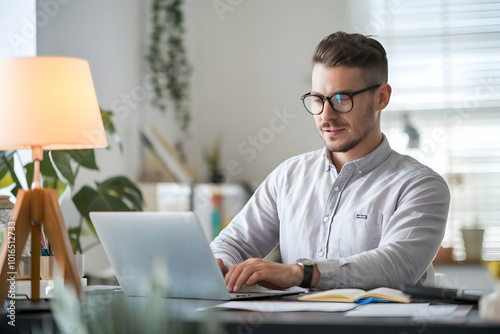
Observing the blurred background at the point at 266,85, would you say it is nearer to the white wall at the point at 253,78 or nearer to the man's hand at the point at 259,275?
the white wall at the point at 253,78

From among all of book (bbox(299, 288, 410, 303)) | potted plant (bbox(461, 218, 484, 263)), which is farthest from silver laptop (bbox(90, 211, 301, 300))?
potted plant (bbox(461, 218, 484, 263))

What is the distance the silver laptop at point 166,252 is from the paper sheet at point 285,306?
0.30ft

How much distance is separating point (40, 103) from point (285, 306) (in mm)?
773

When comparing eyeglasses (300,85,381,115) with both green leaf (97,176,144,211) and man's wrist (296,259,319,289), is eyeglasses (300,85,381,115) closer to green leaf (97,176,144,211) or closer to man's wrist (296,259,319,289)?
man's wrist (296,259,319,289)

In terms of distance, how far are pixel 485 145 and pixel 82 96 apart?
2.67 metres

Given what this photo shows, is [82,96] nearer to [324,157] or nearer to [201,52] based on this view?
[324,157]

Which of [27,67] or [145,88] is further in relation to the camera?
[145,88]

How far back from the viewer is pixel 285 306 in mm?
1090

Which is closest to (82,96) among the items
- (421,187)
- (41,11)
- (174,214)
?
(174,214)

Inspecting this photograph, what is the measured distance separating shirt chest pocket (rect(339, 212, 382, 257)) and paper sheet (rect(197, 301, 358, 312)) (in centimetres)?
63

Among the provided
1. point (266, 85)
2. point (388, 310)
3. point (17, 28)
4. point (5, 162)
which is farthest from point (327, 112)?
point (266, 85)

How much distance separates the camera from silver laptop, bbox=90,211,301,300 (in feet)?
3.94

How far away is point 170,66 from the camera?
4.14 m

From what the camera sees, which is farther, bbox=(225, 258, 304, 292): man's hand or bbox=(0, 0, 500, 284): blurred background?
bbox=(0, 0, 500, 284): blurred background
